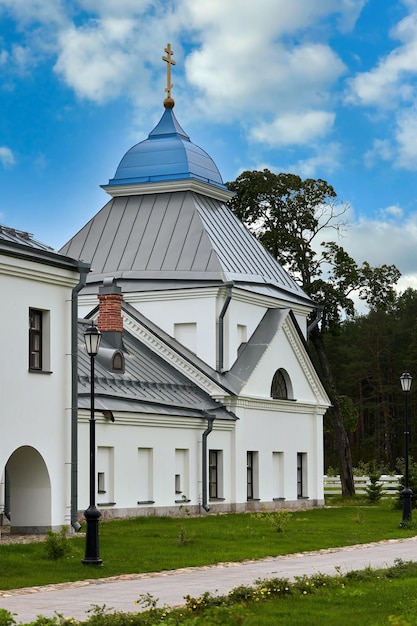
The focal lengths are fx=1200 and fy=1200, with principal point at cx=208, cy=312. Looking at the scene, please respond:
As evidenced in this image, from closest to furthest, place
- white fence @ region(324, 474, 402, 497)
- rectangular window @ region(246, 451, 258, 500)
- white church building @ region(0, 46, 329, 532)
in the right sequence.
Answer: white church building @ region(0, 46, 329, 532)
rectangular window @ region(246, 451, 258, 500)
white fence @ region(324, 474, 402, 497)

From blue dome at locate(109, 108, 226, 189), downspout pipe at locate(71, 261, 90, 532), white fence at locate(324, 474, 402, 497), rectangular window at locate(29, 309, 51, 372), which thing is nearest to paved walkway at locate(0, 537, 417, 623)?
downspout pipe at locate(71, 261, 90, 532)

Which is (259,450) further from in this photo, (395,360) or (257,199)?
(395,360)

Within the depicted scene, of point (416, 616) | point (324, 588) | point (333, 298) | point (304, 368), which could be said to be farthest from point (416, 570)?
point (333, 298)

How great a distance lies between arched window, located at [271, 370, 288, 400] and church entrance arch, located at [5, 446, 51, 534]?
15.6 m

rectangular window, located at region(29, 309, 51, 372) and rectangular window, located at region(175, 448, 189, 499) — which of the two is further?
rectangular window, located at region(175, 448, 189, 499)

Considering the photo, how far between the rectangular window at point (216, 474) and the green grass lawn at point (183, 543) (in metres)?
3.08

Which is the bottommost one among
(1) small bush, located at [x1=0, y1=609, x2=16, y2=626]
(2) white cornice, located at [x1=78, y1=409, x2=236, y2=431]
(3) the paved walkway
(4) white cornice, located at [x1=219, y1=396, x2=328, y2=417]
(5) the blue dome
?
(3) the paved walkway

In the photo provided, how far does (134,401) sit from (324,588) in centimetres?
1740

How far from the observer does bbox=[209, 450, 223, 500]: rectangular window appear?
3711 centimetres

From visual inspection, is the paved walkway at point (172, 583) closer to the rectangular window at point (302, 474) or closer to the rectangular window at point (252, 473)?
the rectangular window at point (252, 473)

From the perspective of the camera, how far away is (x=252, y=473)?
3947cm

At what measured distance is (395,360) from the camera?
90.2 meters

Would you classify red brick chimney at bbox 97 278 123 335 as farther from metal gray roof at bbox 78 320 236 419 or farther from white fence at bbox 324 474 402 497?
white fence at bbox 324 474 402 497

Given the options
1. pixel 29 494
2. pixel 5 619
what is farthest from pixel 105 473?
pixel 5 619
